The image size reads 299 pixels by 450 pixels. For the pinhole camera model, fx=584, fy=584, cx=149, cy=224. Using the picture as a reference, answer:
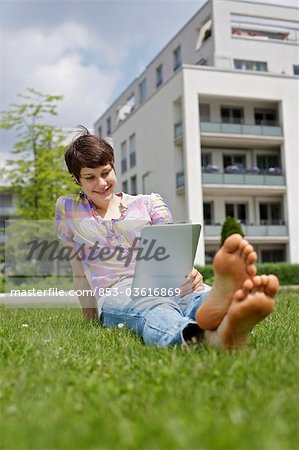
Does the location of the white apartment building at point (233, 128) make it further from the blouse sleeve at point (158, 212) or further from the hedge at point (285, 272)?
the blouse sleeve at point (158, 212)

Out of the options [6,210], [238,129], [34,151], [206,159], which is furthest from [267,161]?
[6,210]

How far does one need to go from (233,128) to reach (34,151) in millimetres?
10318

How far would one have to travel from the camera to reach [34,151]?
20.2 meters

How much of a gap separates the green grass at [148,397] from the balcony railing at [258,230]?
22.8 m

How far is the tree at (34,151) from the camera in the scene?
19672 millimetres

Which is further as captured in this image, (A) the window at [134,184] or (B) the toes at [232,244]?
(A) the window at [134,184]

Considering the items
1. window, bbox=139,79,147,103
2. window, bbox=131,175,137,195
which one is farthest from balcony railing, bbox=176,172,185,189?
window, bbox=139,79,147,103

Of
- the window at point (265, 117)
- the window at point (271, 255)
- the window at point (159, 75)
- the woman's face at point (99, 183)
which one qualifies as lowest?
the window at point (271, 255)

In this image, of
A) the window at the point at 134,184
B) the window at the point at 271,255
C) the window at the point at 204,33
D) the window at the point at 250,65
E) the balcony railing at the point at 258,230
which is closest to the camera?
the balcony railing at the point at 258,230

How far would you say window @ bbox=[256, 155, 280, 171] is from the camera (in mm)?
28297

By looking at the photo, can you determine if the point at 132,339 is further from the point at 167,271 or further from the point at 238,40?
the point at 238,40

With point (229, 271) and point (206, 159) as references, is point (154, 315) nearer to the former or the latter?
point (229, 271)

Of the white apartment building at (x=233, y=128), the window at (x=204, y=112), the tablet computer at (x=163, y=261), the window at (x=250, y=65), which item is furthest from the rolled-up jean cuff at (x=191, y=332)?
the window at (x=250, y=65)

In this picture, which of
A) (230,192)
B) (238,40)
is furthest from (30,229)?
(238,40)
